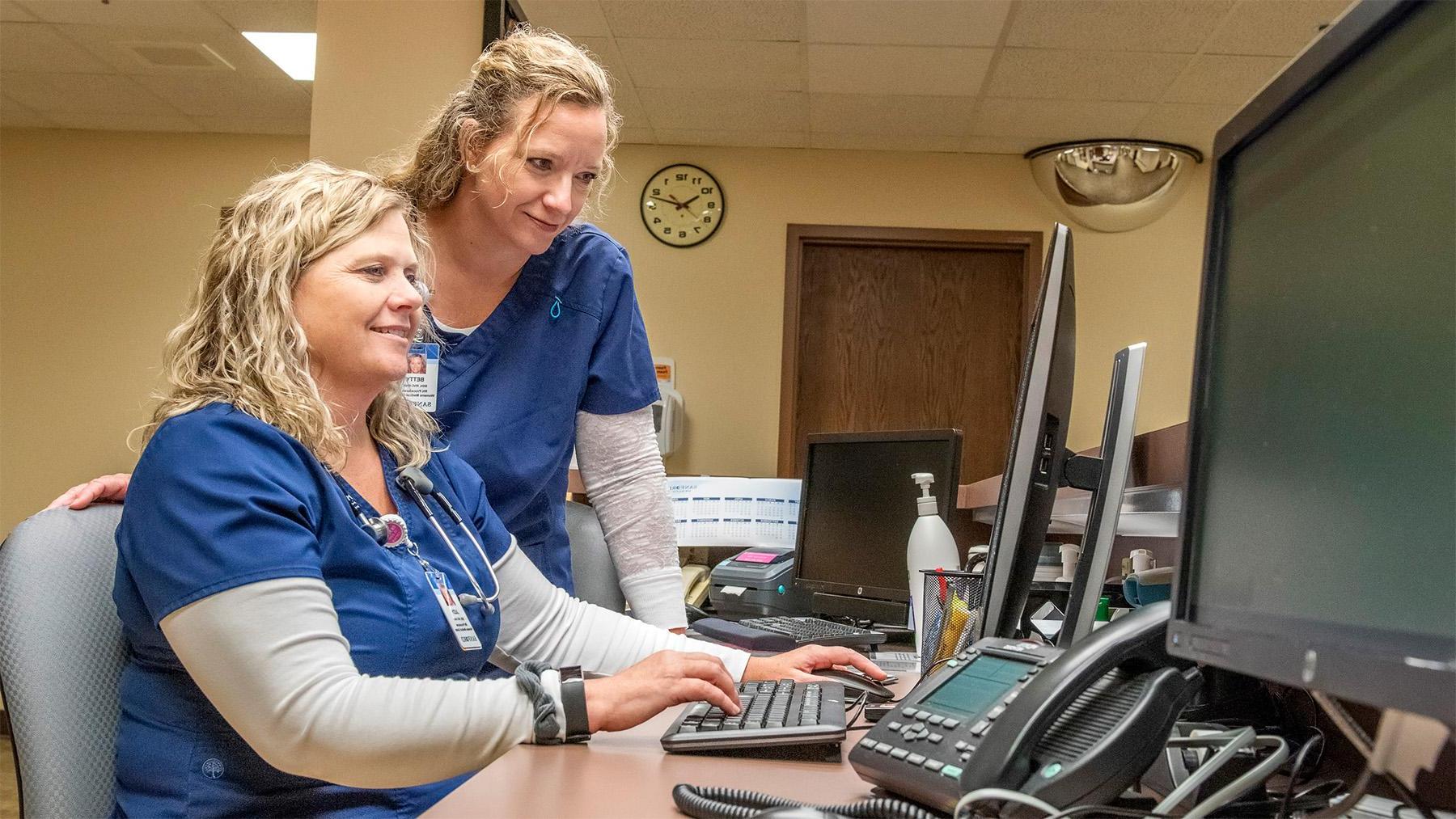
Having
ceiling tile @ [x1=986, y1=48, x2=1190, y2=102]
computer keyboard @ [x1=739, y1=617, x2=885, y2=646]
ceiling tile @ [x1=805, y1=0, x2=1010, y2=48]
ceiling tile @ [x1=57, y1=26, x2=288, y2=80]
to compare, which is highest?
ceiling tile @ [x1=805, y1=0, x2=1010, y2=48]

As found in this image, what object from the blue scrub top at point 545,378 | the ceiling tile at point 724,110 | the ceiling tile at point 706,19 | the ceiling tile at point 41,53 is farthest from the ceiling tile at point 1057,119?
the ceiling tile at point 41,53

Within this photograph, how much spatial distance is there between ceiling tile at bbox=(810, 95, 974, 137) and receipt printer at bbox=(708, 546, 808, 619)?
8.64 feet

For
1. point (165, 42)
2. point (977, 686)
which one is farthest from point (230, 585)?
point (165, 42)

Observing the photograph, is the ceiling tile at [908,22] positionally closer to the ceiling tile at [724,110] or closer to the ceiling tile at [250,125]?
the ceiling tile at [724,110]

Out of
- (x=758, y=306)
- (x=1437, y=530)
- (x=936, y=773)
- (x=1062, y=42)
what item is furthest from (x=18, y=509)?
(x=1437, y=530)

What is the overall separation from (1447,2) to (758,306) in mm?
4859

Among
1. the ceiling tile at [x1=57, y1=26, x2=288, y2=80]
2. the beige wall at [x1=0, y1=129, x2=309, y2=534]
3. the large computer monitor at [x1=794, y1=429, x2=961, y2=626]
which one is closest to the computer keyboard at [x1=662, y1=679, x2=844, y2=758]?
the large computer monitor at [x1=794, y1=429, x2=961, y2=626]

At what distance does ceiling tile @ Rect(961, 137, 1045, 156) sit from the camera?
5043 mm

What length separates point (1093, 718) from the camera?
710mm

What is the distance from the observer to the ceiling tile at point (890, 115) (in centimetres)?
461

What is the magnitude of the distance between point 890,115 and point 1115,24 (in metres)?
1.17

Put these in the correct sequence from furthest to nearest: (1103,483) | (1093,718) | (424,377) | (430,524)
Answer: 1. (424,377)
2. (430,524)
3. (1103,483)
4. (1093,718)

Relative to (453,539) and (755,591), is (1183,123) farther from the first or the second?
(453,539)

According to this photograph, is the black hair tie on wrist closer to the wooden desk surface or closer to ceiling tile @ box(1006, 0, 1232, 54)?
the wooden desk surface
